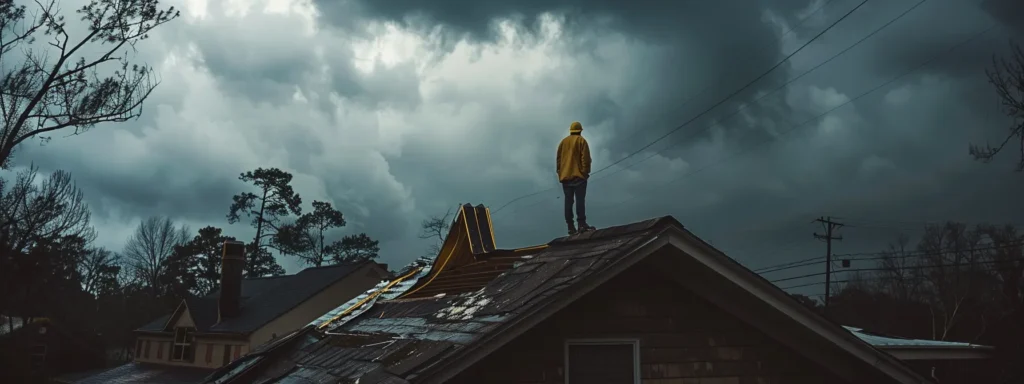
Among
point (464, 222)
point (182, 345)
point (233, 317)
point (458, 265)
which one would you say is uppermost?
point (464, 222)

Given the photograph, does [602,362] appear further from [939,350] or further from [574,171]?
[939,350]

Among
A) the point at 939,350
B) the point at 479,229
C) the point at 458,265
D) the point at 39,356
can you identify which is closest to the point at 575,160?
the point at 479,229

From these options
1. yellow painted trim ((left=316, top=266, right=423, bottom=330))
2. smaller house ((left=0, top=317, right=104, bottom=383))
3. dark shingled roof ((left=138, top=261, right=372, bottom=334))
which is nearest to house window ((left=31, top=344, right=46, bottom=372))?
smaller house ((left=0, top=317, right=104, bottom=383))

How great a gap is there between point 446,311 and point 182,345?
123 ft

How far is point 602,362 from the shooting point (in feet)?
22.9

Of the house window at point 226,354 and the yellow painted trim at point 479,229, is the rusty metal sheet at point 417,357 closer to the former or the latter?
the yellow painted trim at point 479,229

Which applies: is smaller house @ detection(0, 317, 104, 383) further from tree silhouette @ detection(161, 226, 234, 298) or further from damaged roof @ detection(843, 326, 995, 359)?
damaged roof @ detection(843, 326, 995, 359)

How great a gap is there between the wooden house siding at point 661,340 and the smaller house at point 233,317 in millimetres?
27671

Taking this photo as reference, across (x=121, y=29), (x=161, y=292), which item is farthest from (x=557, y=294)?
(x=161, y=292)

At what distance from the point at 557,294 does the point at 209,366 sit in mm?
36537

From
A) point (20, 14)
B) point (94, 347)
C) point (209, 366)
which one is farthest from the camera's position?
point (94, 347)

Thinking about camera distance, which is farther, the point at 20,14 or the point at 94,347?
the point at 94,347

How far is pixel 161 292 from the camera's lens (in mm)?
66688

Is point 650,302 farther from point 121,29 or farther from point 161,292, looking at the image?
point 161,292
